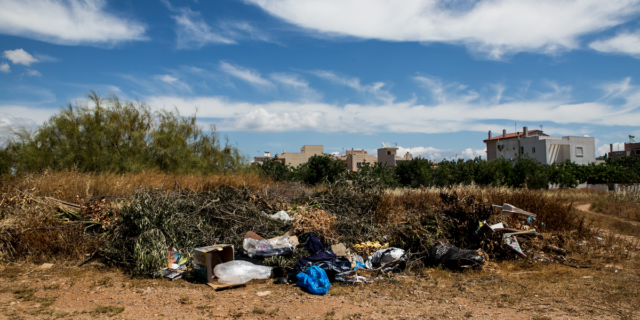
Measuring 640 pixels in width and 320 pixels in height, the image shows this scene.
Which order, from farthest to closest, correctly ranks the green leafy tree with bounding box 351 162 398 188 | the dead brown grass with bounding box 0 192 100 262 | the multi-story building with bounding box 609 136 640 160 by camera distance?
the multi-story building with bounding box 609 136 640 160, the green leafy tree with bounding box 351 162 398 188, the dead brown grass with bounding box 0 192 100 262

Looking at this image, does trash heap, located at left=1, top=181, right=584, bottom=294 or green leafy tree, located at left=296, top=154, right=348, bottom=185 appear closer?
trash heap, located at left=1, top=181, right=584, bottom=294

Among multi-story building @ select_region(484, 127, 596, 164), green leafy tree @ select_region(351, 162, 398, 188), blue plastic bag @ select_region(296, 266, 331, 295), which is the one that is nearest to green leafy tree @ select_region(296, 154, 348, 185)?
green leafy tree @ select_region(351, 162, 398, 188)

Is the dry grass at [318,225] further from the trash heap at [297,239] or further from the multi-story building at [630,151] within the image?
the multi-story building at [630,151]

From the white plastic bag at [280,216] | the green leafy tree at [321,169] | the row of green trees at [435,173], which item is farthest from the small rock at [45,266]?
the green leafy tree at [321,169]

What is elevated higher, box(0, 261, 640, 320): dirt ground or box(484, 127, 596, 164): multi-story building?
box(484, 127, 596, 164): multi-story building

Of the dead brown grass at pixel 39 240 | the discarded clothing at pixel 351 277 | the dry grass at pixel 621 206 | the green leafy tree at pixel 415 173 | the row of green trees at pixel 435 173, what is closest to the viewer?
the discarded clothing at pixel 351 277

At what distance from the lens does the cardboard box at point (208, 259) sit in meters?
5.55

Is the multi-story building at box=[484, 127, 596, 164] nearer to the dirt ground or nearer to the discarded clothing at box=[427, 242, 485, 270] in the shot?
the discarded clothing at box=[427, 242, 485, 270]

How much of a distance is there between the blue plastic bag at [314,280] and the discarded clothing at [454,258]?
242cm

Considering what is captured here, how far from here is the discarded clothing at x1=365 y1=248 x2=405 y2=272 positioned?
6.46 metres

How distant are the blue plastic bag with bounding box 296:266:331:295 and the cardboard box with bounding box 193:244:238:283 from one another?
52.7 inches

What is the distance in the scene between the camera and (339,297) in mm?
5004

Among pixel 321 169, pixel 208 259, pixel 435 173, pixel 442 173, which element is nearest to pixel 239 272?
pixel 208 259

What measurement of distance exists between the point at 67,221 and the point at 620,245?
1187 centimetres
